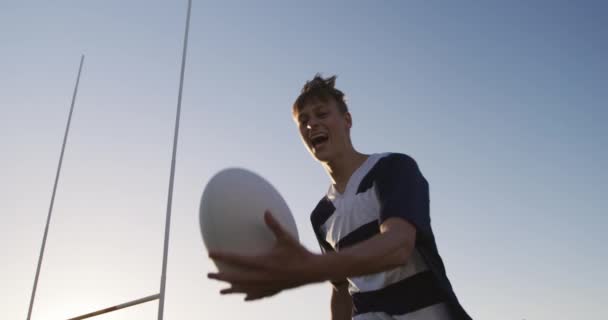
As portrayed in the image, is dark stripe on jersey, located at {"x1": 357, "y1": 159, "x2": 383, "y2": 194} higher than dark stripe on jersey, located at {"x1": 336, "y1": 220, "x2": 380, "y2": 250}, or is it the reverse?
dark stripe on jersey, located at {"x1": 357, "y1": 159, "x2": 383, "y2": 194}

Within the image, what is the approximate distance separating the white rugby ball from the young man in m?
0.20

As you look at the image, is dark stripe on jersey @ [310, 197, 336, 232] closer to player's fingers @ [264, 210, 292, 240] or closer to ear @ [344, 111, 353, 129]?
ear @ [344, 111, 353, 129]

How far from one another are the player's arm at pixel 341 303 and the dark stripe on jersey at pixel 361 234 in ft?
1.27

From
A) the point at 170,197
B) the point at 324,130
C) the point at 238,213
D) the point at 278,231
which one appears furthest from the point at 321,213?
the point at 170,197

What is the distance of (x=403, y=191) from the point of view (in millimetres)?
1302

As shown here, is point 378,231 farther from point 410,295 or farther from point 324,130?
point 324,130

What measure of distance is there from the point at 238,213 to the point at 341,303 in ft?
2.94

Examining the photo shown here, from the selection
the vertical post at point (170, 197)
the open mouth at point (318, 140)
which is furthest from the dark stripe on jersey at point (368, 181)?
the vertical post at point (170, 197)

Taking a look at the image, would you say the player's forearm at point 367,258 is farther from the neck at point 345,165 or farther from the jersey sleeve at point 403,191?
the neck at point 345,165

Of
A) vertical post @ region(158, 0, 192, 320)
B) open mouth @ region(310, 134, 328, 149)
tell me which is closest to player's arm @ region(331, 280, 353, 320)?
open mouth @ region(310, 134, 328, 149)

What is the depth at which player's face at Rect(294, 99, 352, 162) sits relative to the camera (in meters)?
1.78

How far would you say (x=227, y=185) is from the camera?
4.61 feet

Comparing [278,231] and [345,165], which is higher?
[345,165]

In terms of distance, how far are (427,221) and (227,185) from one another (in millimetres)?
587
